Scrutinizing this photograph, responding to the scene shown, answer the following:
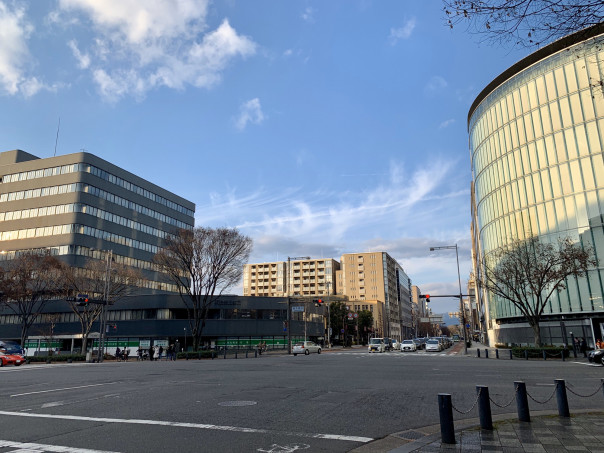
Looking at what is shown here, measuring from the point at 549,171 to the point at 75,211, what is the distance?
A: 2747 inches

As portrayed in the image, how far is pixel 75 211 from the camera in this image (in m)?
70.0

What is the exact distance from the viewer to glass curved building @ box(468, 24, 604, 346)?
4050 centimetres

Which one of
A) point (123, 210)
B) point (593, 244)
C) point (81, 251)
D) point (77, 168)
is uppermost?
point (77, 168)

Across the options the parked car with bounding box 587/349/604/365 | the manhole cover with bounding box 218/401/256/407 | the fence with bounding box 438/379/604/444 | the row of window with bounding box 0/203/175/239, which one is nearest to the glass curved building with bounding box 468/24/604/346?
the parked car with bounding box 587/349/604/365

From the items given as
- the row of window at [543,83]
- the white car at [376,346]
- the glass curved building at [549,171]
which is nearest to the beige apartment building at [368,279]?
the glass curved building at [549,171]

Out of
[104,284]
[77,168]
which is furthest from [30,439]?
[77,168]

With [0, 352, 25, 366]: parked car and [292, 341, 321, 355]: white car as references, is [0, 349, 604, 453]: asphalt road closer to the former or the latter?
[0, 352, 25, 366]: parked car

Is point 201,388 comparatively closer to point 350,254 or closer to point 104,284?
point 104,284

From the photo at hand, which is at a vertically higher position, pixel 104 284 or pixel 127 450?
pixel 104 284

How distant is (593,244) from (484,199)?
17.9 m

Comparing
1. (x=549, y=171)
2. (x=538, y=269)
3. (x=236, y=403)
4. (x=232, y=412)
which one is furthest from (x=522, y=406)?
(x=549, y=171)

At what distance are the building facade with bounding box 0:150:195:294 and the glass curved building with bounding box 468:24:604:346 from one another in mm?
52776

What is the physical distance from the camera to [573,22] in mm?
6387

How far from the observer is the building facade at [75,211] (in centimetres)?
7031
